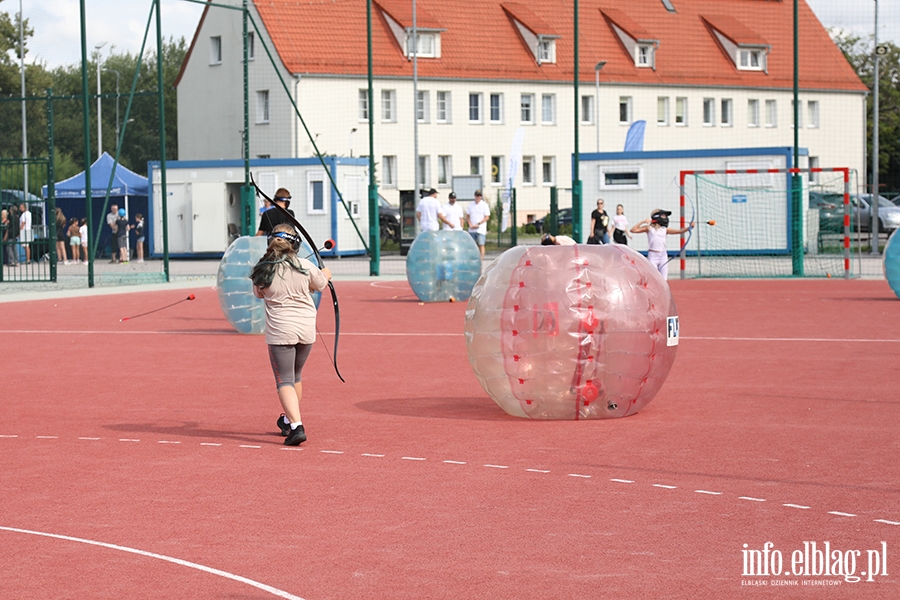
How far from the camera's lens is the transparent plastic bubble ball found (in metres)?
18.1

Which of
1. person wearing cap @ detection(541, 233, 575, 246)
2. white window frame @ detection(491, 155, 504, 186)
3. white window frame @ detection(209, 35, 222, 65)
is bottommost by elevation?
person wearing cap @ detection(541, 233, 575, 246)

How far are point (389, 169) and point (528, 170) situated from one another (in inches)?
330

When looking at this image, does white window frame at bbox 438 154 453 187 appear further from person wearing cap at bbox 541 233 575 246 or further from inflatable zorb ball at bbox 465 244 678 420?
inflatable zorb ball at bbox 465 244 678 420

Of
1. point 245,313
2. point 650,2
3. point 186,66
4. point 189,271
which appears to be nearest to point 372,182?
point 189,271

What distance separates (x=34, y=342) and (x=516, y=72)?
49.0m

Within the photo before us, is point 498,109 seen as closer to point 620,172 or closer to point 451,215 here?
point 620,172

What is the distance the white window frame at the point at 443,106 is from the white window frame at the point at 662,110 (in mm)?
11057

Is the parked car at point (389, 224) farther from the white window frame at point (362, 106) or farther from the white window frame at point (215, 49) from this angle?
the white window frame at point (215, 49)

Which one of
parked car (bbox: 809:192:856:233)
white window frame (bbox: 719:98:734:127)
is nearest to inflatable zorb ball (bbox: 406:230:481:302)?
parked car (bbox: 809:192:856:233)

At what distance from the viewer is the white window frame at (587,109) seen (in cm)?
6638

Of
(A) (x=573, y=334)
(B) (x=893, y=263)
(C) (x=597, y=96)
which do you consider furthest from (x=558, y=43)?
(A) (x=573, y=334)

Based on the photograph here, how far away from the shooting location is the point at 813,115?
231ft

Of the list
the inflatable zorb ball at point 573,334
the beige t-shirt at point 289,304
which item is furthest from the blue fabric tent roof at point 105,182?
the beige t-shirt at point 289,304

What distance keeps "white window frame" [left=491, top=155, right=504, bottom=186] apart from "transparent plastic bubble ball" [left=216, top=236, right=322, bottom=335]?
153 ft
